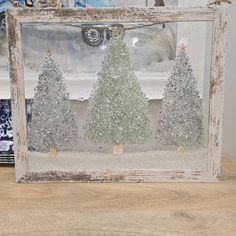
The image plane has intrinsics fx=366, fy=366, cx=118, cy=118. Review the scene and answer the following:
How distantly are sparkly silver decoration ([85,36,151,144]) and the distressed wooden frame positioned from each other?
7cm

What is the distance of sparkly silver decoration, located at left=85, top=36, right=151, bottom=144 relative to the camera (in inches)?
31.6

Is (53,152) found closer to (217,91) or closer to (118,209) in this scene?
(118,209)

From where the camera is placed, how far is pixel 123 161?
84cm

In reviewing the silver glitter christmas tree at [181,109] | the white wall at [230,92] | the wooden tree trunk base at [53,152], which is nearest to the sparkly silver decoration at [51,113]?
the wooden tree trunk base at [53,152]

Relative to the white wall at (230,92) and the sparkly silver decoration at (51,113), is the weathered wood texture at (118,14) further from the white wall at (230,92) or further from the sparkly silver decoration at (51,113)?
the white wall at (230,92)

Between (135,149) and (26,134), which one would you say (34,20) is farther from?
(135,149)

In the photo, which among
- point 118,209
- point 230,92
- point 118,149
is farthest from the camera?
point 230,92

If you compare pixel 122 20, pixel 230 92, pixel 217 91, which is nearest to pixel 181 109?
pixel 217 91

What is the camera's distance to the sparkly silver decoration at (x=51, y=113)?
31.9 inches

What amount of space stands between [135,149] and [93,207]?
0.56ft

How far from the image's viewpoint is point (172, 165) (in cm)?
84

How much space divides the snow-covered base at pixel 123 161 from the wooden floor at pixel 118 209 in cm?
4

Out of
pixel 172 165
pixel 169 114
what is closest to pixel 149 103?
pixel 169 114

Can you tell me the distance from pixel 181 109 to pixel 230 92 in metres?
0.36
